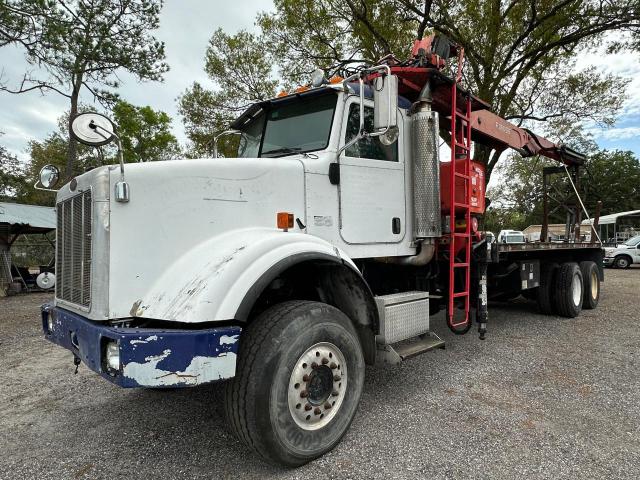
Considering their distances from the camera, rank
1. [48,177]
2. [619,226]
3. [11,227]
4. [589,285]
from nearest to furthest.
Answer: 1. [48,177]
2. [589,285]
3. [11,227]
4. [619,226]

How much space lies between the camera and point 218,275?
7.98ft

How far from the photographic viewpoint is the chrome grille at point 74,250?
8.80 feet

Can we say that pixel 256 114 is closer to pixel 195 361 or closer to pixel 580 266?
pixel 195 361

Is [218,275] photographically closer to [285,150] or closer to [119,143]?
[119,143]

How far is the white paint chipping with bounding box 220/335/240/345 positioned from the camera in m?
2.33

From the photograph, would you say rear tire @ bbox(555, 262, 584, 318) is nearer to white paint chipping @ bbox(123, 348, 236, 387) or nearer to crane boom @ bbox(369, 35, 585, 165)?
crane boom @ bbox(369, 35, 585, 165)

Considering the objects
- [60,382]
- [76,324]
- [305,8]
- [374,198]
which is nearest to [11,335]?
[60,382]

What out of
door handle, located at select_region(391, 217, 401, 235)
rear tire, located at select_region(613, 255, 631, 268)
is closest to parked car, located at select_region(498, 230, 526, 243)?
door handle, located at select_region(391, 217, 401, 235)

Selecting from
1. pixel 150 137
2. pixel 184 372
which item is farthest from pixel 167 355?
pixel 150 137

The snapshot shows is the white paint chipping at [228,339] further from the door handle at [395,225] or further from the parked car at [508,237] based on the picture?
the parked car at [508,237]

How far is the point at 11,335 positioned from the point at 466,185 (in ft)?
24.0

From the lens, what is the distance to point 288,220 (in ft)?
10.2

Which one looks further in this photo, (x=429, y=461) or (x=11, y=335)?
(x=11, y=335)

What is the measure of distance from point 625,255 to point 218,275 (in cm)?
2337
